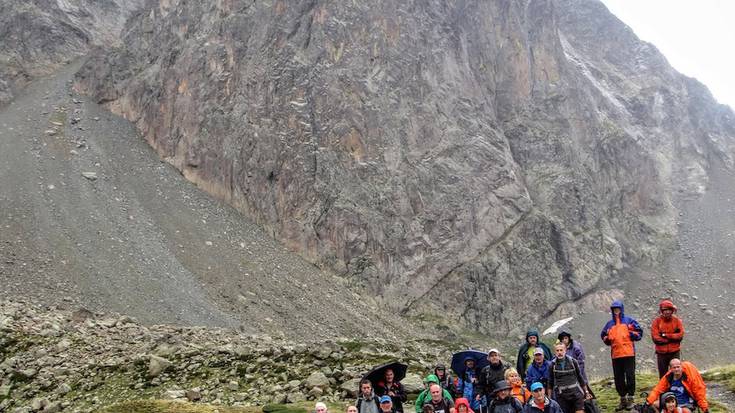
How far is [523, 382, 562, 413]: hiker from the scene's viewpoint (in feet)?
35.8

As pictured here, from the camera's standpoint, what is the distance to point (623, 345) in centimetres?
1502

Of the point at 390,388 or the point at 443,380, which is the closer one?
the point at 390,388

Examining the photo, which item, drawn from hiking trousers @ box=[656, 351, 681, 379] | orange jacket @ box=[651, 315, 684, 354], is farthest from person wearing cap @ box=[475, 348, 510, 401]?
hiking trousers @ box=[656, 351, 681, 379]

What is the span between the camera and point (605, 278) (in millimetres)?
63406

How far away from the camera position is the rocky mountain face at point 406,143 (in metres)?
55.2

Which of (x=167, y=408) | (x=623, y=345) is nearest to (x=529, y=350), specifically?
(x=623, y=345)

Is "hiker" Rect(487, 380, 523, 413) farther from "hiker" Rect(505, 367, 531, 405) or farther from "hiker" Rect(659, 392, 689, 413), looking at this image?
"hiker" Rect(659, 392, 689, 413)

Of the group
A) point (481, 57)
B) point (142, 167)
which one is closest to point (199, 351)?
point (142, 167)

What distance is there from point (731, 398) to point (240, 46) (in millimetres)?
58823

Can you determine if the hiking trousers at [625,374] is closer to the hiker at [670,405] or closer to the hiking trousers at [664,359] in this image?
the hiking trousers at [664,359]

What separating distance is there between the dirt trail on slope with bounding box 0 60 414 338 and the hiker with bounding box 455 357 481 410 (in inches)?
1023

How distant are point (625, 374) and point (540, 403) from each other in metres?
5.72

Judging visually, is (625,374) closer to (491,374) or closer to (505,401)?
(491,374)

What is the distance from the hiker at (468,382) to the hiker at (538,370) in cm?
142
